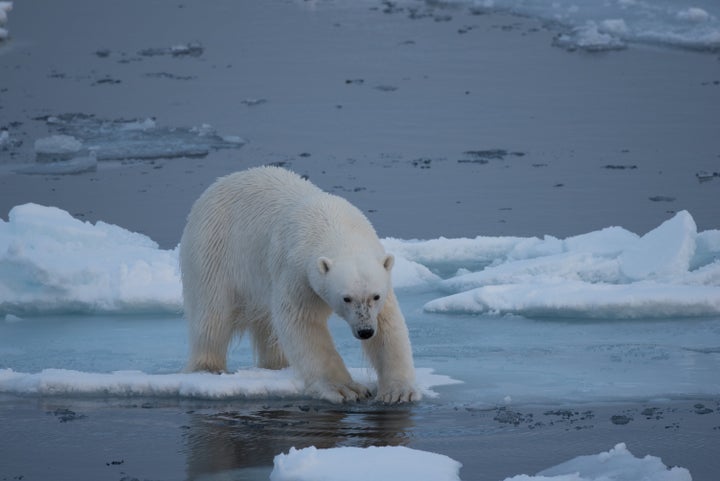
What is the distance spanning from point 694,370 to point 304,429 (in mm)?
1859

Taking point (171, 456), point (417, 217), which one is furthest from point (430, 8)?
point (171, 456)

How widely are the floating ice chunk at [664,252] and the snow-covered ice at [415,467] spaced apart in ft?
11.2

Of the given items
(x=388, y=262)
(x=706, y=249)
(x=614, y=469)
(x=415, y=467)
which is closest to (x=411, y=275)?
(x=706, y=249)

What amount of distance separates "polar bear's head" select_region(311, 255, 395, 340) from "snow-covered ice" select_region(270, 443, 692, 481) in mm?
849

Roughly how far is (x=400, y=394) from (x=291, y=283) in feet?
2.21

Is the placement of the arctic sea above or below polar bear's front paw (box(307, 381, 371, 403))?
above

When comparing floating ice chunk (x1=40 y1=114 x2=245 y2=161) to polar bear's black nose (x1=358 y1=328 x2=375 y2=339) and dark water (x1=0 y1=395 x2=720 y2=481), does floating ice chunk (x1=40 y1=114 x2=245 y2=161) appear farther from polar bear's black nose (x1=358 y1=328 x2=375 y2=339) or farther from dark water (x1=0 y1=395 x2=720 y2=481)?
polar bear's black nose (x1=358 y1=328 x2=375 y2=339)

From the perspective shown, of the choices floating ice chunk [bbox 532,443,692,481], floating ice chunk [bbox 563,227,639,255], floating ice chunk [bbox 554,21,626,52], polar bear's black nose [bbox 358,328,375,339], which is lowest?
floating ice chunk [bbox 532,443,692,481]

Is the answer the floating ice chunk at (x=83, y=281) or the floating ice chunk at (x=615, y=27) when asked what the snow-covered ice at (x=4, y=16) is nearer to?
the floating ice chunk at (x=615, y=27)

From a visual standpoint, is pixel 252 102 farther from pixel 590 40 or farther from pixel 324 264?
pixel 324 264

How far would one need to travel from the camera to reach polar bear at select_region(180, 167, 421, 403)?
5.81 meters

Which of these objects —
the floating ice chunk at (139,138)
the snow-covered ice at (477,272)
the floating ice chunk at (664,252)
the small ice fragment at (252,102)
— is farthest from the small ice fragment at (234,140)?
the floating ice chunk at (664,252)

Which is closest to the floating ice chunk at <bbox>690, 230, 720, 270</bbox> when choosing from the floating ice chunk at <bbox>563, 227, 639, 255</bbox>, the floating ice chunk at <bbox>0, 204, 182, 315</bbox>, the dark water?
the floating ice chunk at <bbox>563, 227, 639, 255</bbox>

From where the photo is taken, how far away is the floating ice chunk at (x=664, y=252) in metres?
8.16
